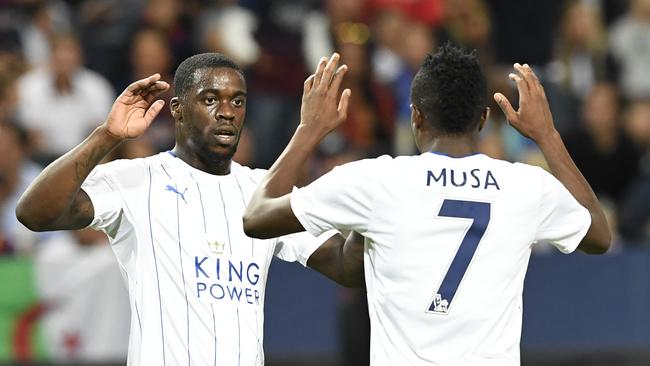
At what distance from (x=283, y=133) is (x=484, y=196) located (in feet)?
21.6

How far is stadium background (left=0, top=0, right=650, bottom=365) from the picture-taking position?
388 inches

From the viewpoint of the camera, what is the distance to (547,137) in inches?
209

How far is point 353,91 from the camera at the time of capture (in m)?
11.3

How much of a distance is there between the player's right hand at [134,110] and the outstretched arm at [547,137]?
1.45 m

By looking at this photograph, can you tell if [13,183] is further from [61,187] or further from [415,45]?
[61,187]

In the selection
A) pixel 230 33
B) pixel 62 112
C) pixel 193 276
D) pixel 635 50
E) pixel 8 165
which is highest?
pixel 635 50

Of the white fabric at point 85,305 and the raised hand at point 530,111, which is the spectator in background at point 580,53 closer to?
the white fabric at point 85,305

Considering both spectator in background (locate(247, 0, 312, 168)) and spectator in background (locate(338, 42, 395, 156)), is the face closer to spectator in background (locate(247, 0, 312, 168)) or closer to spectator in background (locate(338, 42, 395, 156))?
spectator in background (locate(247, 0, 312, 168))

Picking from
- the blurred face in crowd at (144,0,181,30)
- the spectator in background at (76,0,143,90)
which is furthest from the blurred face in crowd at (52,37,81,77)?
the blurred face in crowd at (144,0,181,30)

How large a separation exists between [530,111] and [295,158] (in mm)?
990

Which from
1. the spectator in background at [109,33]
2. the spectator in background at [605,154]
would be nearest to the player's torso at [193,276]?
the spectator in background at [605,154]

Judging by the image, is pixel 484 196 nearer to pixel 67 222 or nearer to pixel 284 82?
pixel 67 222

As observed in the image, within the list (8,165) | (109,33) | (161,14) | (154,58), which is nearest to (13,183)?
(8,165)

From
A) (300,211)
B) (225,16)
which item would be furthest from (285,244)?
(225,16)
